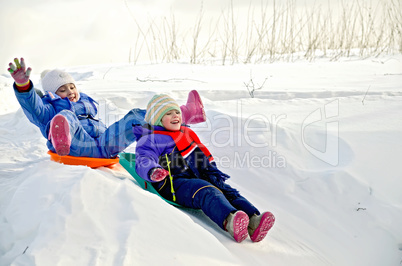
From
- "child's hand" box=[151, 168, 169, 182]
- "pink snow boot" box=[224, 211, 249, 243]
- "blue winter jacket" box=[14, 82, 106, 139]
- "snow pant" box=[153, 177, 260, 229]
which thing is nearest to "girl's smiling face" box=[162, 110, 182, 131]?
"snow pant" box=[153, 177, 260, 229]

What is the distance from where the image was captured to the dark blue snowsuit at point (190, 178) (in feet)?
6.98

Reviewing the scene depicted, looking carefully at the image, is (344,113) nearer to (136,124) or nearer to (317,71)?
(136,124)

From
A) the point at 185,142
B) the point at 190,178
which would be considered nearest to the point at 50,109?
the point at 185,142

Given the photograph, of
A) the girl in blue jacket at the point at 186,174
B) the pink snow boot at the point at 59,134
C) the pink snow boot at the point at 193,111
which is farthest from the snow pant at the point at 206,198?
the pink snow boot at the point at 193,111

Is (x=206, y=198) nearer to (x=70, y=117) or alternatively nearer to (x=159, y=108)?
(x=159, y=108)

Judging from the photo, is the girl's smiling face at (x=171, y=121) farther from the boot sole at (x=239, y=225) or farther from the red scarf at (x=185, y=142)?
the boot sole at (x=239, y=225)

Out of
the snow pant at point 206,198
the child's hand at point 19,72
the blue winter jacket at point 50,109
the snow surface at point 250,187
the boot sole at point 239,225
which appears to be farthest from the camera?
the blue winter jacket at point 50,109

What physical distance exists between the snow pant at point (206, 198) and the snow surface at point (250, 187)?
7 centimetres

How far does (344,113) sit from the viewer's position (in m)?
3.56

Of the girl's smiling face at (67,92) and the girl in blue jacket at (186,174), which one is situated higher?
the girl's smiling face at (67,92)

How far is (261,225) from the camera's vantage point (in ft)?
6.57

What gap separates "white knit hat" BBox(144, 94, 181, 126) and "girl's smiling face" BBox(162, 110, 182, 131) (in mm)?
26

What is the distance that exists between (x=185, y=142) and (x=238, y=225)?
73cm

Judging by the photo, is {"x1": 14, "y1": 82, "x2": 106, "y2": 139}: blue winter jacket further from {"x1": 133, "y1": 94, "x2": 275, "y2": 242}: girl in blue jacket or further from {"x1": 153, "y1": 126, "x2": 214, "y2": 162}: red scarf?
{"x1": 153, "y1": 126, "x2": 214, "y2": 162}: red scarf
